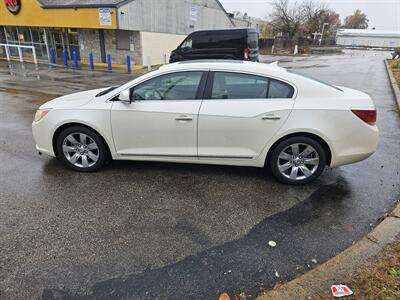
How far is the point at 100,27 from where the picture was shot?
17516mm

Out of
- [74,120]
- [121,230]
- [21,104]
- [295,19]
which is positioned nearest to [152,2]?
[21,104]

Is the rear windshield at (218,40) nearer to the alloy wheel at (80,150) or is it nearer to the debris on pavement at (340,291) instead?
the alloy wheel at (80,150)

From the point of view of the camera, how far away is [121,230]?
297 centimetres

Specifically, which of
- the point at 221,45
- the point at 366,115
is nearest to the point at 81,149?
the point at 366,115

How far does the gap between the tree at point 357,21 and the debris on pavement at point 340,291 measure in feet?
407

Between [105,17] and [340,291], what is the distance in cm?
1866

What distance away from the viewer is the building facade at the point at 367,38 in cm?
7238

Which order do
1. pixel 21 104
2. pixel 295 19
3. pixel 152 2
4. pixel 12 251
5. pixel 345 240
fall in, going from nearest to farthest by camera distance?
pixel 12 251
pixel 345 240
pixel 21 104
pixel 152 2
pixel 295 19

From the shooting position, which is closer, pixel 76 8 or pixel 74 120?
pixel 74 120

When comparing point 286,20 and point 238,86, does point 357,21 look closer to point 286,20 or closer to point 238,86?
point 286,20

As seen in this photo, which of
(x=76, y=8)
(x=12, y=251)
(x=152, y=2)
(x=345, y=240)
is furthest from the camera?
(x=152, y=2)

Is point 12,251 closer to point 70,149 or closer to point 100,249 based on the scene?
point 100,249

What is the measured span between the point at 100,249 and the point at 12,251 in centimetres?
79

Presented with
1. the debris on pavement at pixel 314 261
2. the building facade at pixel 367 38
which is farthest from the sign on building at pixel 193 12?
the building facade at pixel 367 38
